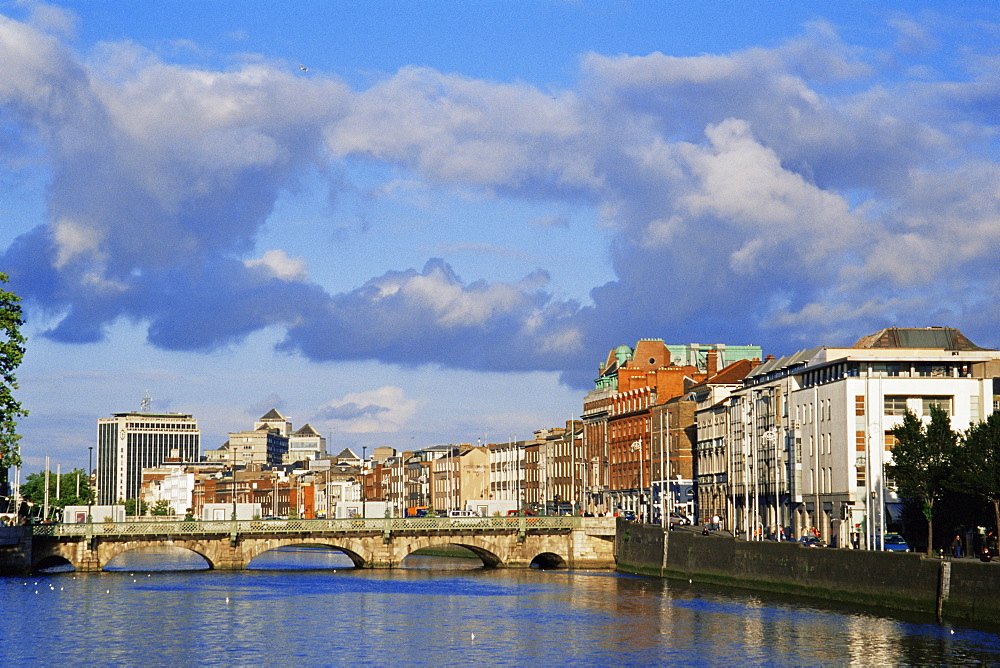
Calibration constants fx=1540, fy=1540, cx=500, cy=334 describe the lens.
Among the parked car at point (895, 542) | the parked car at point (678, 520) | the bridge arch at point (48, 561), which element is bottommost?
the bridge arch at point (48, 561)

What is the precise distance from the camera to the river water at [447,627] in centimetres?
7681

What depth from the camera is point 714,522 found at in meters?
150

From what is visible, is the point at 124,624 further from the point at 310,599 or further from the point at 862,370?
the point at 862,370

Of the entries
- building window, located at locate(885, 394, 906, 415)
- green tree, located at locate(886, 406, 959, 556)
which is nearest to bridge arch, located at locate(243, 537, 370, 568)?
building window, located at locate(885, 394, 906, 415)

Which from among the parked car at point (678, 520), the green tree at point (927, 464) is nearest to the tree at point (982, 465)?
the green tree at point (927, 464)

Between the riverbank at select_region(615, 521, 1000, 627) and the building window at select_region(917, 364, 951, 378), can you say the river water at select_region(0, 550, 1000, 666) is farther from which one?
the building window at select_region(917, 364, 951, 378)

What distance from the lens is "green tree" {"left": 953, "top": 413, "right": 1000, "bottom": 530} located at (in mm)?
91625

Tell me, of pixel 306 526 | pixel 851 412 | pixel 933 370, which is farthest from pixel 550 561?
pixel 933 370

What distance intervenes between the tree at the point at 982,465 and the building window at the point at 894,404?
3476cm

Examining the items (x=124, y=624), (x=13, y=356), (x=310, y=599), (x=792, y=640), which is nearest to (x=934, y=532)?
(x=792, y=640)

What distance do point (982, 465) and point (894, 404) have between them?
39706 millimetres

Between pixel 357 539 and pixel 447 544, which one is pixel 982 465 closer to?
pixel 447 544

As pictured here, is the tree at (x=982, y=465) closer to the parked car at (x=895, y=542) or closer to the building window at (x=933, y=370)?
the parked car at (x=895, y=542)

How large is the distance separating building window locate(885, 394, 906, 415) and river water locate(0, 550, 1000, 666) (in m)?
24.8
